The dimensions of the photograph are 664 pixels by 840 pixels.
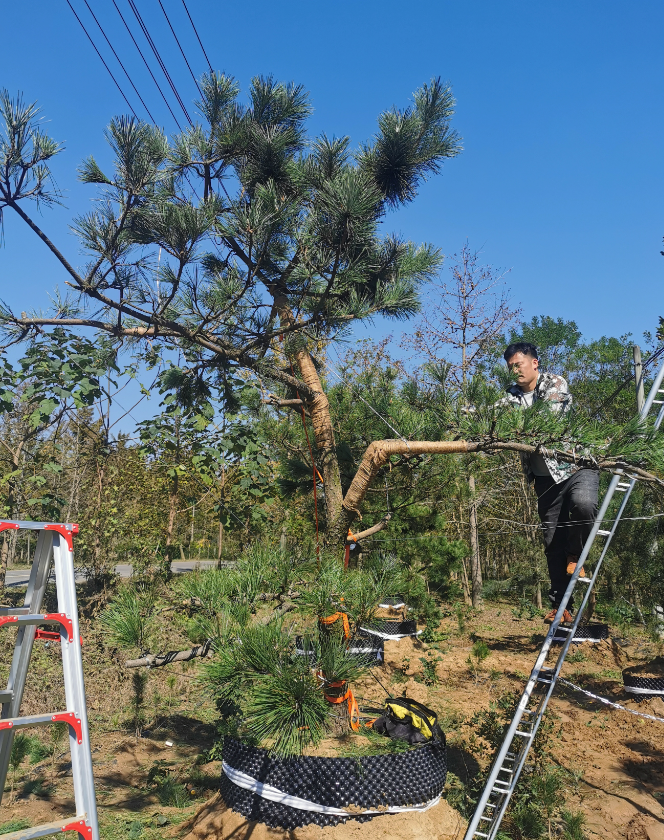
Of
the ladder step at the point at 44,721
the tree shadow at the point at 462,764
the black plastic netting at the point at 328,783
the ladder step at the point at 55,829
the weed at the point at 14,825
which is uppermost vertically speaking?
the ladder step at the point at 44,721

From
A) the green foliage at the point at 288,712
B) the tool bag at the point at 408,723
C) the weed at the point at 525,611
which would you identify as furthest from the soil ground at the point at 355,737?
the weed at the point at 525,611

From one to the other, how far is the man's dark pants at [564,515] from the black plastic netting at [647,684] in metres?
2.27

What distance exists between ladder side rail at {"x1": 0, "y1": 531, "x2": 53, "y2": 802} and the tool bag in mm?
1863

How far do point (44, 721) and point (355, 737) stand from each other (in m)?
1.79

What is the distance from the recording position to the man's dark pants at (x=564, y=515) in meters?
3.20

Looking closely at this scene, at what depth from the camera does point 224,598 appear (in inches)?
107

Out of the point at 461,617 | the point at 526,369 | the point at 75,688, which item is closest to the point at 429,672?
the point at 461,617

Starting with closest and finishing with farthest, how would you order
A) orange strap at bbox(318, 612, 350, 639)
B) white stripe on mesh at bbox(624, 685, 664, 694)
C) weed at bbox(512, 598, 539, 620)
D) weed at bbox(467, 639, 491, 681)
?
orange strap at bbox(318, 612, 350, 639) → white stripe on mesh at bbox(624, 685, 664, 694) → weed at bbox(467, 639, 491, 681) → weed at bbox(512, 598, 539, 620)

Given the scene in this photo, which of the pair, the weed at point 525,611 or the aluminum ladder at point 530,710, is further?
the weed at point 525,611

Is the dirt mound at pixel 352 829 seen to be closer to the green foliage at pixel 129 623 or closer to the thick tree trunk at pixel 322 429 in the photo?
the green foliage at pixel 129 623

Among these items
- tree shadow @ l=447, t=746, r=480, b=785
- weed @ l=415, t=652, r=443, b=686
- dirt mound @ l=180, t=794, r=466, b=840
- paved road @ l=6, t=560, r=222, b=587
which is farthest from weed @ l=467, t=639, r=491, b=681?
dirt mound @ l=180, t=794, r=466, b=840

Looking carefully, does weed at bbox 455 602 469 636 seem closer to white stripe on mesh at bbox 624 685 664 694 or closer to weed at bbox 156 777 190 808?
white stripe on mesh at bbox 624 685 664 694

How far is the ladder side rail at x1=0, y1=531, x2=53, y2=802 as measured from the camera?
1946mm

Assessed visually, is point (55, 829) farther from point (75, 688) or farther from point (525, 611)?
point (525, 611)
